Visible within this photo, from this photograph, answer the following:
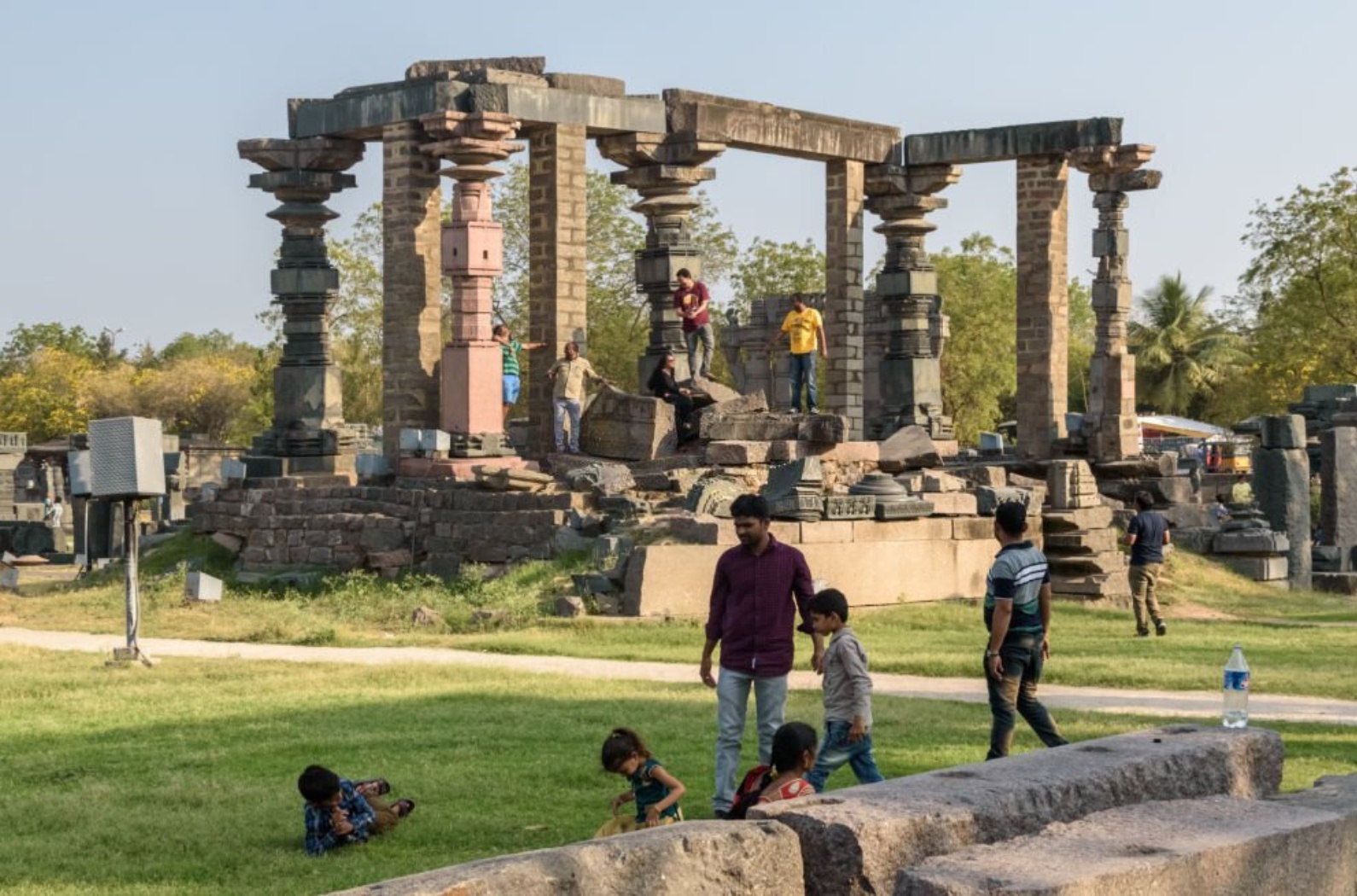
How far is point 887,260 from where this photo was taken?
108 feet

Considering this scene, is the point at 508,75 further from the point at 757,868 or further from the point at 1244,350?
the point at 1244,350

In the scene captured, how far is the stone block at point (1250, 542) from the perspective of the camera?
2695cm

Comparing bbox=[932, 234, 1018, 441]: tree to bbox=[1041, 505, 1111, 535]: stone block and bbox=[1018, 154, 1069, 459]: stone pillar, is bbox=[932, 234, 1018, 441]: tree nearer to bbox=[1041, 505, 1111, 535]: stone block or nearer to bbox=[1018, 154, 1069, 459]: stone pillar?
bbox=[1018, 154, 1069, 459]: stone pillar

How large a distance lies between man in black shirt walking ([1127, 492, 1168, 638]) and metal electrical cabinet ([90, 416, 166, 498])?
8.73 meters

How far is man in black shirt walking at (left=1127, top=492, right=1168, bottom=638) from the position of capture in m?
19.3

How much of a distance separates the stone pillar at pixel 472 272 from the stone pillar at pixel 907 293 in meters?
9.00

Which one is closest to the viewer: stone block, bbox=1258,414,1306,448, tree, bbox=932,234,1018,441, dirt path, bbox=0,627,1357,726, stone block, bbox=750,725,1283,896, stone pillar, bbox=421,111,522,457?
stone block, bbox=750,725,1283,896

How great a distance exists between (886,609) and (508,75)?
869 cm

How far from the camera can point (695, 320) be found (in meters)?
27.0

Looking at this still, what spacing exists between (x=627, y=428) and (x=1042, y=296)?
8644 millimetres

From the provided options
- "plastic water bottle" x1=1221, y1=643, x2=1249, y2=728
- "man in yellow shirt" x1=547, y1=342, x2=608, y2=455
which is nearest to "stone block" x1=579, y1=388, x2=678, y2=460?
"man in yellow shirt" x1=547, y1=342, x2=608, y2=455

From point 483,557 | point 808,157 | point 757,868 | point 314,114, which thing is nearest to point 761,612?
point 757,868

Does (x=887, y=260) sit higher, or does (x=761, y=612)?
(x=887, y=260)

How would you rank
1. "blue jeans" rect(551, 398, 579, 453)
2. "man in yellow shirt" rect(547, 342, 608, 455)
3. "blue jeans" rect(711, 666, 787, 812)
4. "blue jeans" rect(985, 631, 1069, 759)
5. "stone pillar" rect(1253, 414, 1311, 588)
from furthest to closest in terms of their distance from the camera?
"stone pillar" rect(1253, 414, 1311, 588)
"blue jeans" rect(551, 398, 579, 453)
"man in yellow shirt" rect(547, 342, 608, 455)
"blue jeans" rect(985, 631, 1069, 759)
"blue jeans" rect(711, 666, 787, 812)
